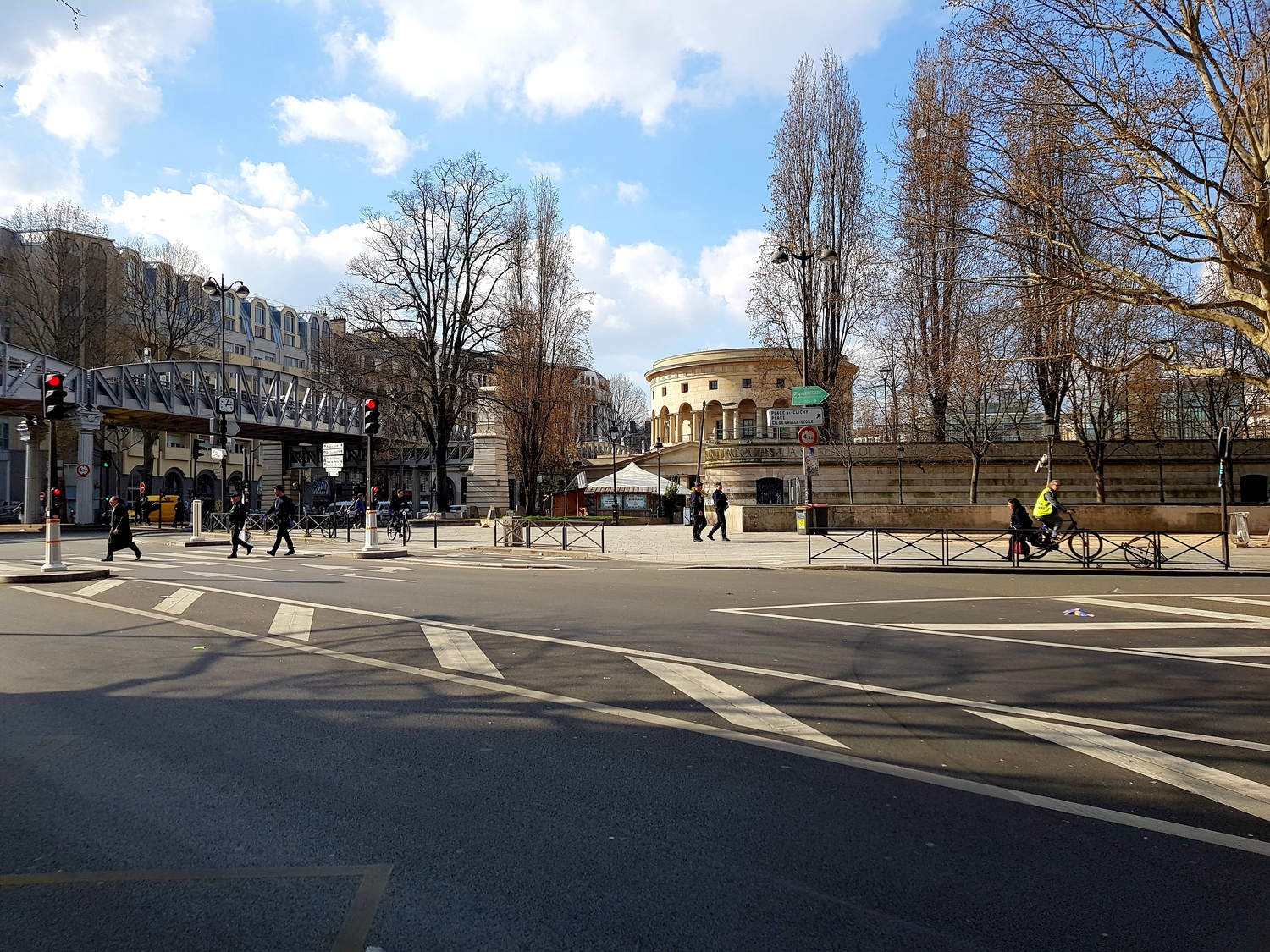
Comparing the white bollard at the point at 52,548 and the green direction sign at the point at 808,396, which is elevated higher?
the green direction sign at the point at 808,396

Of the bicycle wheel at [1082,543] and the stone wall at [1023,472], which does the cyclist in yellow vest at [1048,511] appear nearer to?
the bicycle wheel at [1082,543]

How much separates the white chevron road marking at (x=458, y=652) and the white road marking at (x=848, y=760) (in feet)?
0.84

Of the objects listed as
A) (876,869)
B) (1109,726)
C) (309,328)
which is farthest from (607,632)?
(309,328)

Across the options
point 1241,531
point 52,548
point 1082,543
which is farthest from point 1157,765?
point 1241,531

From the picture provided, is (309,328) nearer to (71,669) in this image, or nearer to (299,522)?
(299,522)

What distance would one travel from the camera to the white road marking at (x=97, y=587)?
1383 centimetres

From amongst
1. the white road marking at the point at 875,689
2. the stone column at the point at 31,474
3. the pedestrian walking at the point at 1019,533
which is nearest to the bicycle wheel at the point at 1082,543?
the pedestrian walking at the point at 1019,533

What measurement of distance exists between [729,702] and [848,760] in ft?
4.86

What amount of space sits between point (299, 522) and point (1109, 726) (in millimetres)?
33923

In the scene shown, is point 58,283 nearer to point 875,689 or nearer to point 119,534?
point 119,534

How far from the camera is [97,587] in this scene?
48.3ft

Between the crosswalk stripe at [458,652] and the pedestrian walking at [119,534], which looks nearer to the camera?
the crosswalk stripe at [458,652]

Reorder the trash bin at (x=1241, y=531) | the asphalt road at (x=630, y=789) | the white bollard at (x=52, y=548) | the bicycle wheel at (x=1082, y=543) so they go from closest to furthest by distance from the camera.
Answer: the asphalt road at (x=630, y=789)
the white bollard at (x=52, y=548)
the bicycle wheel at (x=1082, y=543)
the trash bin at (x=1241, y=531)

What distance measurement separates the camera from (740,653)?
8.45 metres
